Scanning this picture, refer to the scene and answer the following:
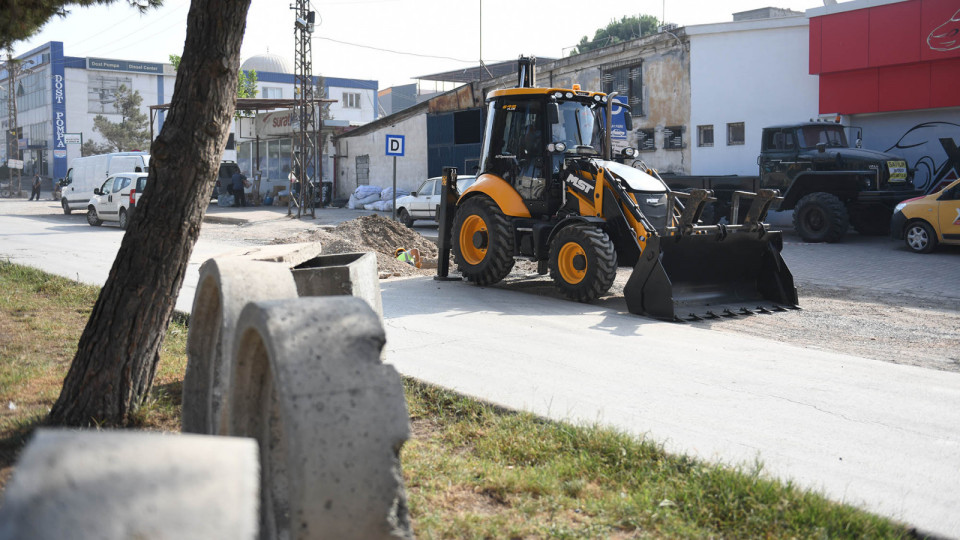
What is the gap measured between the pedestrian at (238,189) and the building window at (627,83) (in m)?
18.0

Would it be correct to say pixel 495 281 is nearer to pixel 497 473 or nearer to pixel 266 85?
pixel 497 473

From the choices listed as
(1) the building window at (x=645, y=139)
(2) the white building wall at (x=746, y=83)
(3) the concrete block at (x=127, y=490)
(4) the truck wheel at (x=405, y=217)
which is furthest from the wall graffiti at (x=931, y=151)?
(3) the concrete block at (x=127, y=490)

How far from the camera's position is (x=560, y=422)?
4.82 metres

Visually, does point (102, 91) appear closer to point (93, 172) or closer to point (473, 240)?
point (93, 172)

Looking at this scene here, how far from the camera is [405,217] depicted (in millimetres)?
25609

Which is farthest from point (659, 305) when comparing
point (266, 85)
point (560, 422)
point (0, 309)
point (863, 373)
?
point (266, 85)

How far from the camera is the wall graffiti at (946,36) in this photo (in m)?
19.8

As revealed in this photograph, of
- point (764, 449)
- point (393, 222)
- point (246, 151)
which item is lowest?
point (764, 449)

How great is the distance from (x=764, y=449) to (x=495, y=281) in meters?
7.17

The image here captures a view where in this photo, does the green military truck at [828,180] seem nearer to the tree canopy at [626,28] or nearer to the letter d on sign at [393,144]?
the letter d on sign at [393,144]

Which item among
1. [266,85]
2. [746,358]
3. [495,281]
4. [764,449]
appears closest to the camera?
[764,449]

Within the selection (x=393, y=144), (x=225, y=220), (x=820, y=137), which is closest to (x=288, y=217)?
(x=225, y=220)

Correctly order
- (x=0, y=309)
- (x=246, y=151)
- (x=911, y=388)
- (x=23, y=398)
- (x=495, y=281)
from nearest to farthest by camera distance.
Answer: (x=23, y=398)
(x=911, y=388)
(x=0, y=309)
(x=495, y=281)
(x=246, y=151)

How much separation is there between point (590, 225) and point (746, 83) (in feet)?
52.0
